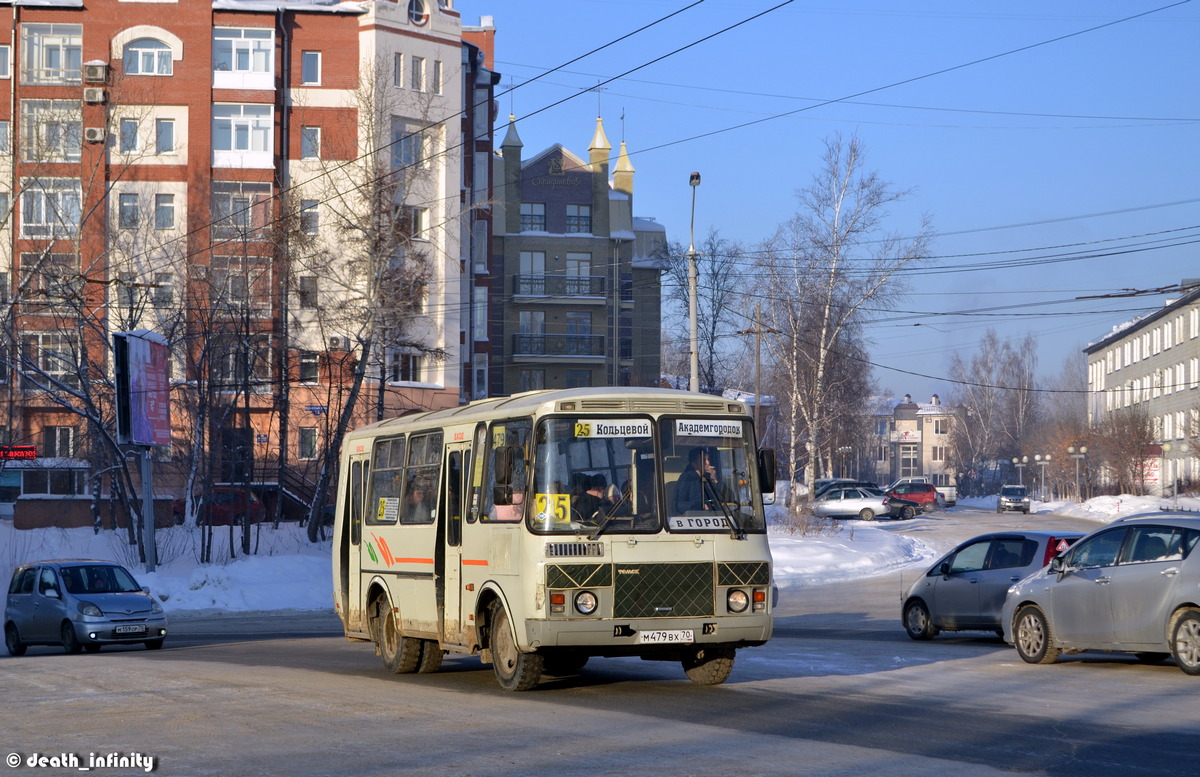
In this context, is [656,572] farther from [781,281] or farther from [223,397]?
[781,281]

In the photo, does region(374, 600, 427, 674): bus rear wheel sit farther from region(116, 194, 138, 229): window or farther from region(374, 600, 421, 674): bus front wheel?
region(116, 194, 138, 229): window

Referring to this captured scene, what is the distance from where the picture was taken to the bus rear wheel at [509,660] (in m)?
12.3

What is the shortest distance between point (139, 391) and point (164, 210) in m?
24.7

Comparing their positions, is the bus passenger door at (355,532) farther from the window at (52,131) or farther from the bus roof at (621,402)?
the window at (52,131)

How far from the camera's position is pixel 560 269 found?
78125 millimetres

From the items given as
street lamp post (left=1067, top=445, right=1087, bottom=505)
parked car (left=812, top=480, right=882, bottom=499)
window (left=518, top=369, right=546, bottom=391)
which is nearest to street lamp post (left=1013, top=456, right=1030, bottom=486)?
street lamp post (left=1067, top=445, right=1087, bottom=505)

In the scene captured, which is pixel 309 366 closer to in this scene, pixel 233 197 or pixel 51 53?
pixel 233 197

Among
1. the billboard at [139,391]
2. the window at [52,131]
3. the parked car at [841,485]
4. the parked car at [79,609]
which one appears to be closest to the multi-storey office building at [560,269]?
the parked car at [841,485]

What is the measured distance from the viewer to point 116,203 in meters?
53.3

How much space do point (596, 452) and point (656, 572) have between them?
1224 millimetres

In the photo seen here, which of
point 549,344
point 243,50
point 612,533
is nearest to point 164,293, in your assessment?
point 243,50

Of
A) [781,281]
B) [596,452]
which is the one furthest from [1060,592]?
[781,281]

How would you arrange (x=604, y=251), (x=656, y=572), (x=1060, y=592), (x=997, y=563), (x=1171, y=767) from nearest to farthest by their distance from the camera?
(x=1171, y=767) → (x=656, y=572) → (x=1060, y=592) → (x=997, y=563) → (x=604, y=251)

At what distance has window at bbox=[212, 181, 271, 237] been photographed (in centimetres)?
4909
